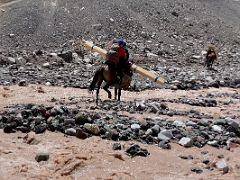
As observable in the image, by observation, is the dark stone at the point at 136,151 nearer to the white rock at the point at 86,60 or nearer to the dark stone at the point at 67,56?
the dark stone at the point at 67,56

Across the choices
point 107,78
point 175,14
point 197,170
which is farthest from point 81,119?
point 175,14

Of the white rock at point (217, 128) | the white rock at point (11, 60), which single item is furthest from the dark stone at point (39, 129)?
the white rock at point (11, 60)

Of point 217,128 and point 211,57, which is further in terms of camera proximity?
point 211,57

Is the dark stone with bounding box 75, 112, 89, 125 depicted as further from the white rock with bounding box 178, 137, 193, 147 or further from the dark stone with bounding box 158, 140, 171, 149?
the white rock with bounding box 178, 137, 193, 147

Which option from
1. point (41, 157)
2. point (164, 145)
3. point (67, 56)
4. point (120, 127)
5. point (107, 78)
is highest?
point (67, 56)

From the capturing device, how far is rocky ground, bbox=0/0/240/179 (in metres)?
9.21

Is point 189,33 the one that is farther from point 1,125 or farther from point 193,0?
point 1,125

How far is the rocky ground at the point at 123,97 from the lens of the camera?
9211 mm

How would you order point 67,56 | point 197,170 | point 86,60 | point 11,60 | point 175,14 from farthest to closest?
point 175,14 < point 86,60 < point 67,56 < point 11,60 < point 197,170

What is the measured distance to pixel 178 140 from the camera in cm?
1045

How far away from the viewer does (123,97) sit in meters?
17.8

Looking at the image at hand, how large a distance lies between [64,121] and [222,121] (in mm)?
3457

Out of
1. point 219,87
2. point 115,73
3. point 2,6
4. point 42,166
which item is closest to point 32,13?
point 2,6

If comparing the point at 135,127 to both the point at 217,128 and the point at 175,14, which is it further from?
the point at 175,14
